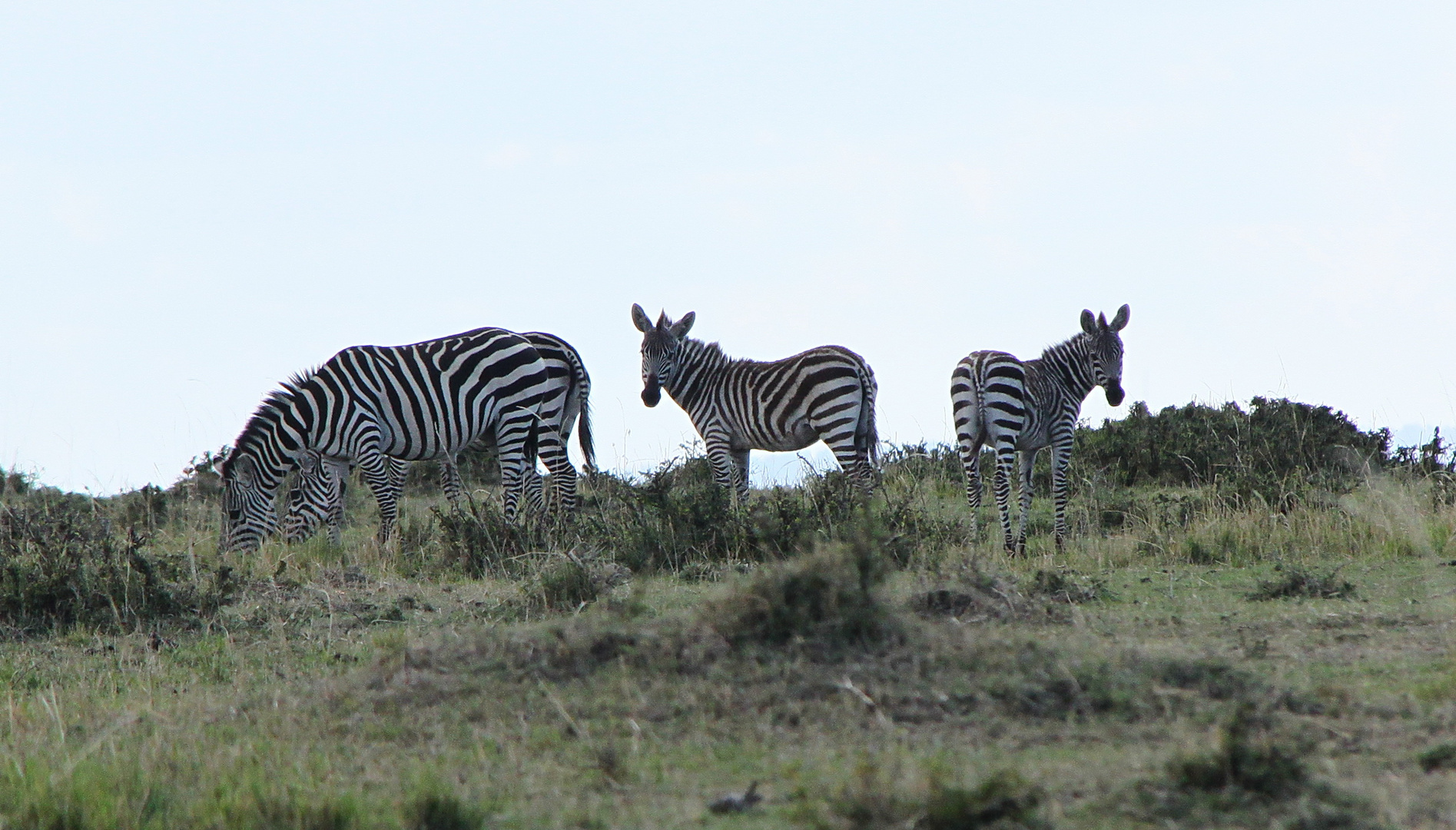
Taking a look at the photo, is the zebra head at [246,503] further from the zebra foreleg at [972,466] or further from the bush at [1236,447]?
the bush at [1236,447]

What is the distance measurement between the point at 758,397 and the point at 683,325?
4.64ft

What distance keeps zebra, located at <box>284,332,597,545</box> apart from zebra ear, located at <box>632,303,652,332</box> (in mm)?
941

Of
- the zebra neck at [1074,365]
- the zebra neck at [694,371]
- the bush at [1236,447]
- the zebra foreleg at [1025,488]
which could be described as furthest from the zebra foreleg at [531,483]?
the bush at [1236,447]

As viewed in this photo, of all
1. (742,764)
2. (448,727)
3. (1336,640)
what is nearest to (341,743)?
(448,727)

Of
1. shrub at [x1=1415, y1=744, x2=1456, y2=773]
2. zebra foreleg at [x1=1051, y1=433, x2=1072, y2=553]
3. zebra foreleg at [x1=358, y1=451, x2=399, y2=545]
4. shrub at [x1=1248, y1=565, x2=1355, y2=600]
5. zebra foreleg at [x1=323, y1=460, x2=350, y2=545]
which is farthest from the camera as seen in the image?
zebra foreleg at [x1=323, y1=460, x2=350, y2=545]

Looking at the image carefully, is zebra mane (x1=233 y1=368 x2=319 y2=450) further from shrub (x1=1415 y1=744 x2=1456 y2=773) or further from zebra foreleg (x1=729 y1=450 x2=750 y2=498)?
shrub (x1=1415 y1=744 x2=1456 y2=773)

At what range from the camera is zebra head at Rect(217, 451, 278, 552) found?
1211 cm

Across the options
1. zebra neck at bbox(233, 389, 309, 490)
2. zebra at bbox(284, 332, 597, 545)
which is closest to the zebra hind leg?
zebra at bbox(284, 332, 597, 545)

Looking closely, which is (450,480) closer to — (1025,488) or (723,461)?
(723,461)

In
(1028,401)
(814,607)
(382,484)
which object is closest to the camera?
(814,607)

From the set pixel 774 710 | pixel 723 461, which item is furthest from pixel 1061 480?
pixel 774 710

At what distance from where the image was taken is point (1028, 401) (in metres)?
10.9

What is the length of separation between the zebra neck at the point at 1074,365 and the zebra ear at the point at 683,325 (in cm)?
375

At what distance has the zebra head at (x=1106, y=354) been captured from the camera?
37.3ft
